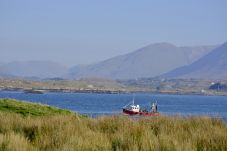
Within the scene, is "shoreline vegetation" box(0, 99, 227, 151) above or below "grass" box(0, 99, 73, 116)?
below

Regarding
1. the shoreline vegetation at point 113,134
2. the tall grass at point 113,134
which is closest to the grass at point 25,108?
the shoreline vegetation at point 113,134

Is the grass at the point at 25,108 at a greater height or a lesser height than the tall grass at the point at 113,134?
greater

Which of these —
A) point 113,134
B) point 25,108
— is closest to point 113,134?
point 113,134

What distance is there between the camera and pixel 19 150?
43.9ft

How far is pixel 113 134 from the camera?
51.3ft

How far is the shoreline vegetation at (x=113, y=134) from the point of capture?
1386cm

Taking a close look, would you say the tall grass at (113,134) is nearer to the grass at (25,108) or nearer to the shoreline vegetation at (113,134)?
the shoreline vegetation at (113,134)

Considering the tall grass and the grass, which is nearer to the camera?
the tall grass

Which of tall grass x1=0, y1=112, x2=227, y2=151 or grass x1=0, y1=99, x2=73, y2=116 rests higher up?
grass x1=0, y1=99, x2=73, y2=116

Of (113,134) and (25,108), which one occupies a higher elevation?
(25,108)

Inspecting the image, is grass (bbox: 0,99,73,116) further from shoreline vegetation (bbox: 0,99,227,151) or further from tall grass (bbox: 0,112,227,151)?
tall grass (bbox: 0,112,227,151)

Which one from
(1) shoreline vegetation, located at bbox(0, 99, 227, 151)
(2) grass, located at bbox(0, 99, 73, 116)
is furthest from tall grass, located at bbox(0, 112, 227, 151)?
(2) grass, located at bbox(0, 99, 73, 116)

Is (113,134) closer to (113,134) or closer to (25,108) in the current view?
(113,134)

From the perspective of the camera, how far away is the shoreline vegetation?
13.9 metres
